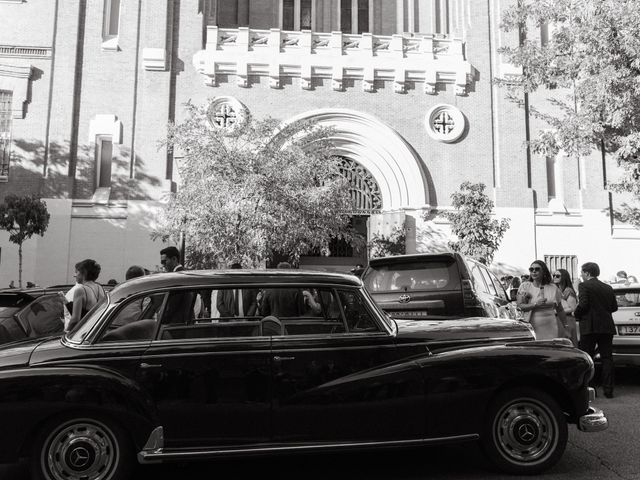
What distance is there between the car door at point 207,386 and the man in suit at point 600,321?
5.60m

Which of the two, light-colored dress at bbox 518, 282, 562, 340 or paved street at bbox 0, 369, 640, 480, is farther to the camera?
light-colored dress at bbox 518, 282, 562, 340

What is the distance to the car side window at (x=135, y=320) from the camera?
14.4ft

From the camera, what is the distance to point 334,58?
19.4 metres

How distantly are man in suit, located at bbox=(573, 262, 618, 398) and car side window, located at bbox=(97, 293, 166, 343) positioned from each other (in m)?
6.20

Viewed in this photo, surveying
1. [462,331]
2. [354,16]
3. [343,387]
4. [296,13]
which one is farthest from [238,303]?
[354,16]

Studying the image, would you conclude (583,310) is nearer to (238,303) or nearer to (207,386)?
(238,303)

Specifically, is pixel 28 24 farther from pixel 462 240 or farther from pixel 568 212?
pixel 568 212

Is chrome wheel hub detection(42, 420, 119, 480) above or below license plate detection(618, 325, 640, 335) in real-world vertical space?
below

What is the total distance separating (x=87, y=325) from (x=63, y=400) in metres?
0.61

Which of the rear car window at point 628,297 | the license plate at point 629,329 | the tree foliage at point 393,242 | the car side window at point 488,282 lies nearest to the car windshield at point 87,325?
the car side window at point 488,282

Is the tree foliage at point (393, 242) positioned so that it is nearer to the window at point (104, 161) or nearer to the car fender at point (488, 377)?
the window at point (104, 161)

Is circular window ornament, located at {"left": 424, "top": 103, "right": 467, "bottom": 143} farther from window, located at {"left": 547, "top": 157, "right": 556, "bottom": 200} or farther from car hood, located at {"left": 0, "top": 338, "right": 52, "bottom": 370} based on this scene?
car hood, located at {"left": 0, "top": 338, "right": 52, "bottom": 370}

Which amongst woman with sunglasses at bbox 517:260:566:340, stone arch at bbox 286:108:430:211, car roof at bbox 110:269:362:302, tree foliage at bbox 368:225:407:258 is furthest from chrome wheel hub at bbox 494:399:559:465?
stone arch at bbox 286:108:430:211

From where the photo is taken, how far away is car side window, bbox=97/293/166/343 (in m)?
4.39
